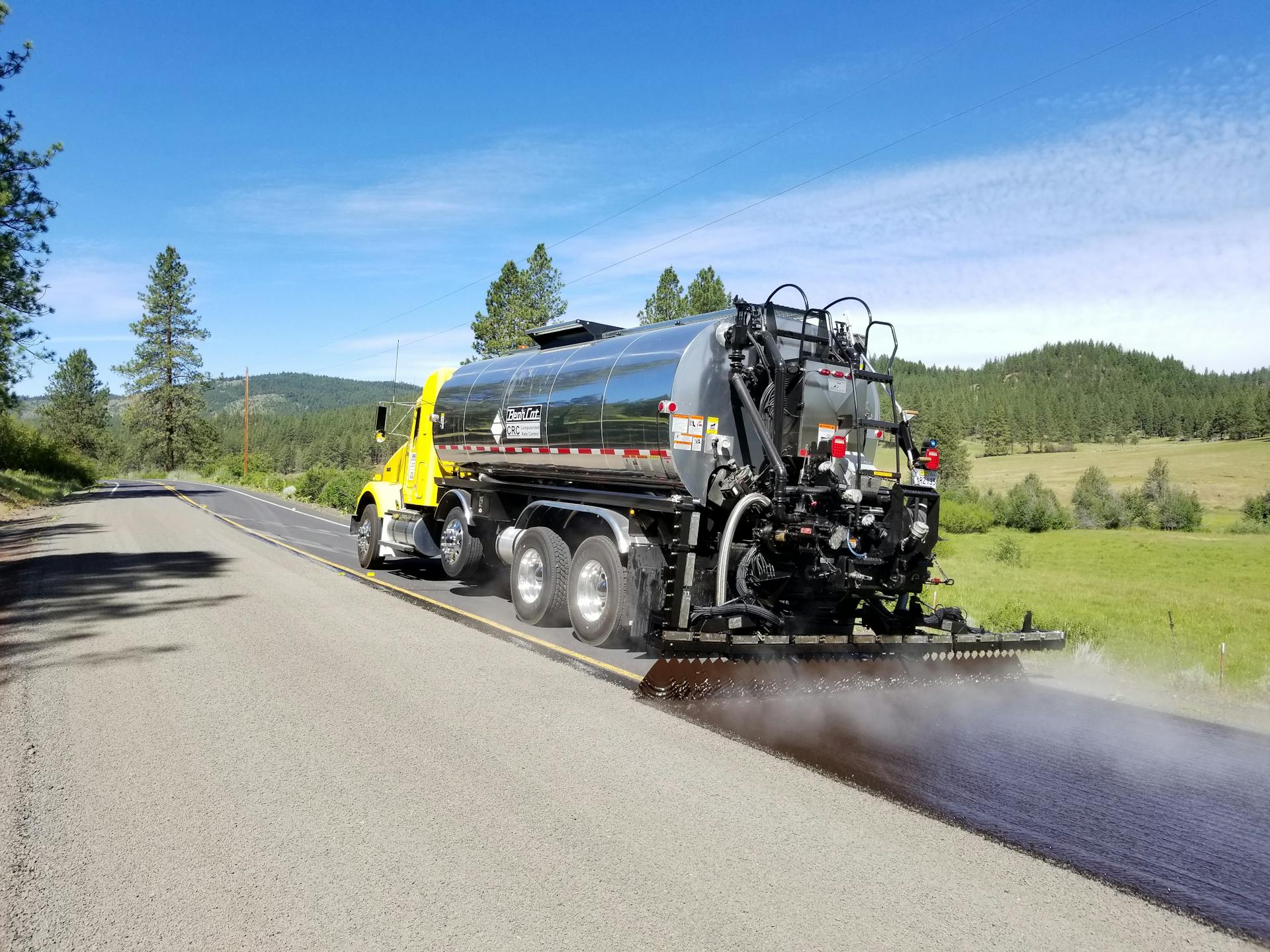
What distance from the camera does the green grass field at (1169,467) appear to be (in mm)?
77750

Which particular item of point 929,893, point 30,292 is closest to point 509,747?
point 929,893

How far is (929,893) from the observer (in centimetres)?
384

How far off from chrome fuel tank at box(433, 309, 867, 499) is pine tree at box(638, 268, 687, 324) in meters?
32.3

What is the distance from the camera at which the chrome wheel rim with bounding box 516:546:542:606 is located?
10.2 m

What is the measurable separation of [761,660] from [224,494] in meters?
38.8

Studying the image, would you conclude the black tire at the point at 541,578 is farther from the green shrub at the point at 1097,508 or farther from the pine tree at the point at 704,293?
the green shrub at the point at 1097,508

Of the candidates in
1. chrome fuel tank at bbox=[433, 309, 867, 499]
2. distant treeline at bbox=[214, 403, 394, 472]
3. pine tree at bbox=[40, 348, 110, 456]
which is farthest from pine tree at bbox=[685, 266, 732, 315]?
distant treeline at bbox=[214, 403, 394, 472]

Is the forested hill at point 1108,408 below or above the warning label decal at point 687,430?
above

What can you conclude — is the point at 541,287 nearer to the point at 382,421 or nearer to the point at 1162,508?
the point at 382,421

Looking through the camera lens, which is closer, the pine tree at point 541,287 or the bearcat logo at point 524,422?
the bearcat logo at point 524,422

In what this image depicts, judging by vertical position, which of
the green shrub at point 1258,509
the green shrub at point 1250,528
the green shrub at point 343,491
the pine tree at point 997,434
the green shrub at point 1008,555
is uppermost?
the pine tree at point 997,434

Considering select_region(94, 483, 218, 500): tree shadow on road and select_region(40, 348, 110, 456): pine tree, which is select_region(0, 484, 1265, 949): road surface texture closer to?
select_region(94, 483, 218, 500): tree shadow on road

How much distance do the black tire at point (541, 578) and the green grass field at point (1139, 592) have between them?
647 centimetres

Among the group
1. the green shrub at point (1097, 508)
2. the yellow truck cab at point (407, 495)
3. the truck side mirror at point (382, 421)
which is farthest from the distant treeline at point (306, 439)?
the yellow truck cab at point (407, 495)
